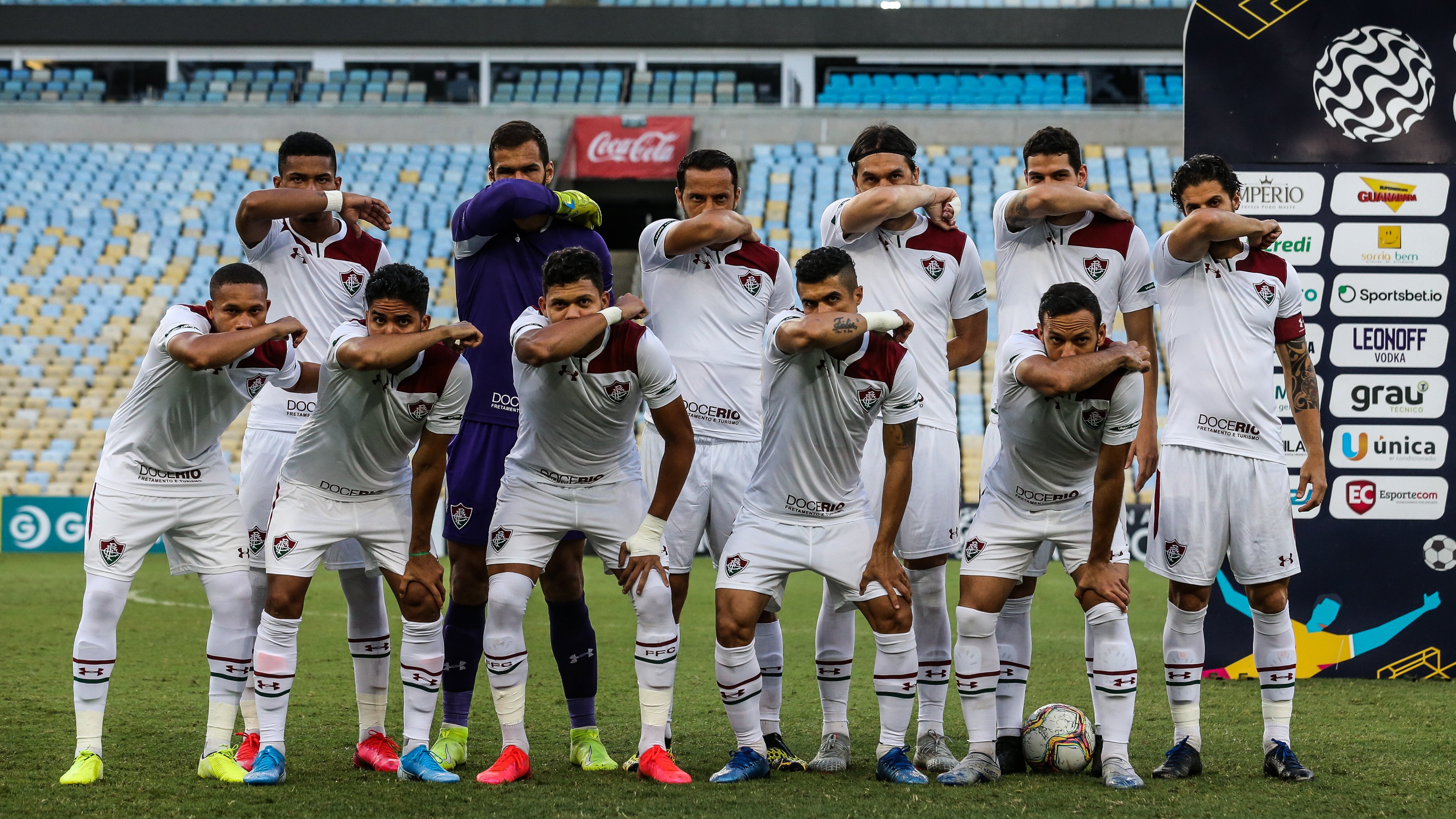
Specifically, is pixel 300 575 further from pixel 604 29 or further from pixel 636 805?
pixel 604 29

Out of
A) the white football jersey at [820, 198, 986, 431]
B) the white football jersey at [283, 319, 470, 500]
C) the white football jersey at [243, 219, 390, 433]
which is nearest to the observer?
the white football jersey at [283, 319, 470, 500]

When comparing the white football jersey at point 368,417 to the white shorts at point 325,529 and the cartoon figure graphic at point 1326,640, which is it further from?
the cartoon figure graphic at point 1326,640

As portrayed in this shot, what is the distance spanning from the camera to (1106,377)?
490cm

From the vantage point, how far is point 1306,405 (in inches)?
227

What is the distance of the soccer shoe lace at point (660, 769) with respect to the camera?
4980 mm

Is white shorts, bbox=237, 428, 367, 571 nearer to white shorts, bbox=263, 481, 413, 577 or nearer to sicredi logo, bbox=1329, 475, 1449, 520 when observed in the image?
white shorts, bbox=263, 481, 413, 577

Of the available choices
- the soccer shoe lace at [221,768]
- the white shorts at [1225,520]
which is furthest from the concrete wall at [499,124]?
the soccer shoe lace at [221,768]

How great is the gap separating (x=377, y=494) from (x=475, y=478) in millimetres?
375

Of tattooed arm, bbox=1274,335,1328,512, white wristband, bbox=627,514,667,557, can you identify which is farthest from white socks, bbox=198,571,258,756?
tattooed arm, bbox=1274,335,1328,512

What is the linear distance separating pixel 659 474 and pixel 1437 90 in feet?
18.1

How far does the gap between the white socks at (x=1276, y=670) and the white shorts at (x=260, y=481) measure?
3.98m

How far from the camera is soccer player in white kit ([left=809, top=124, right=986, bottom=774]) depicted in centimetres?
534

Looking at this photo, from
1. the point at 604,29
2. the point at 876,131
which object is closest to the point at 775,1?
the point at 604,29

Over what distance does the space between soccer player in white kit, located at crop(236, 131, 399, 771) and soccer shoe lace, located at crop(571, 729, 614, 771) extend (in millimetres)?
697
